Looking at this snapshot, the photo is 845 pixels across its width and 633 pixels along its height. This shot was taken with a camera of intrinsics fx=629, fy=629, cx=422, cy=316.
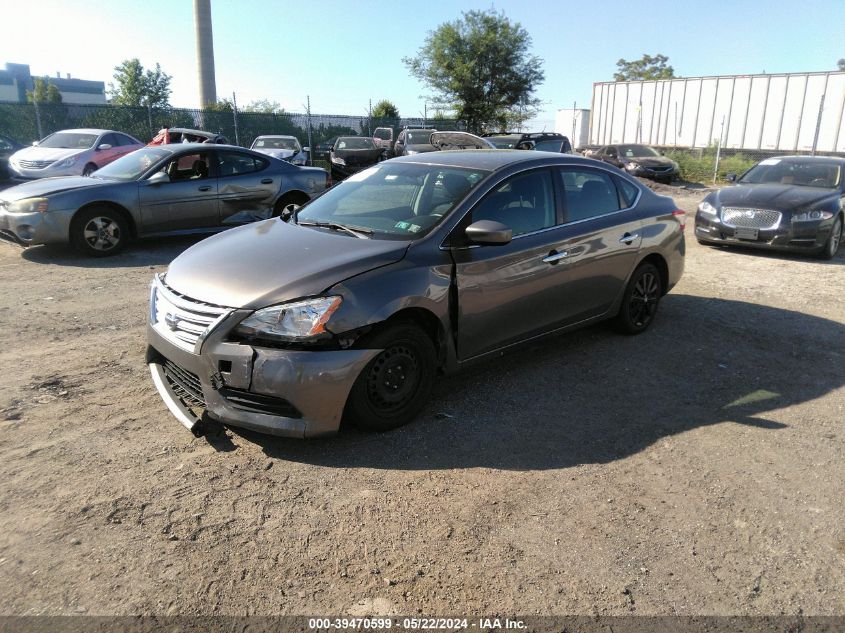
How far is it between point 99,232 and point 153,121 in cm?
1533

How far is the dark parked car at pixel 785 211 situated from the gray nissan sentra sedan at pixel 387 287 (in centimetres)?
526

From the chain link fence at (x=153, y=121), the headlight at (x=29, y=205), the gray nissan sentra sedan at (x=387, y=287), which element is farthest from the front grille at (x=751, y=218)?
the chain link fence at (x=153, y=121)

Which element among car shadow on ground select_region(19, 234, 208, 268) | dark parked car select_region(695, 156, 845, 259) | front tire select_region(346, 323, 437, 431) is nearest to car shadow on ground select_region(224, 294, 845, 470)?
front tire select_region(346, 323, 437, 431)

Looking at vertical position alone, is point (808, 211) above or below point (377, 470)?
above

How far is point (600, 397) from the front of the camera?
14.9 feet

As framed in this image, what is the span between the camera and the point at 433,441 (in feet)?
12.5

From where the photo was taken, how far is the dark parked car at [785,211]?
9508mm

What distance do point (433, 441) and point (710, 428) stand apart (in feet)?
6.06

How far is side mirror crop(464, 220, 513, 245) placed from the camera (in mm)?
4012

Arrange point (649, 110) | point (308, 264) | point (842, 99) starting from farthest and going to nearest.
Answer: point (649, 110) → point (842, 99) → point (308, 264)

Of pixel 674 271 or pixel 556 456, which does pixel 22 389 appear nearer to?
pixel 556 456

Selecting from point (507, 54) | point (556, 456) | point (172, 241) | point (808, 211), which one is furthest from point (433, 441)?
point (507, 54)

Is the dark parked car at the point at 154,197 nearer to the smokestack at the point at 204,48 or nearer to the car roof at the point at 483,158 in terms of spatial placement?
the car roof at the point at 483,158

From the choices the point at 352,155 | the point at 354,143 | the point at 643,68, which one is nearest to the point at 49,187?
the point at 352,155
